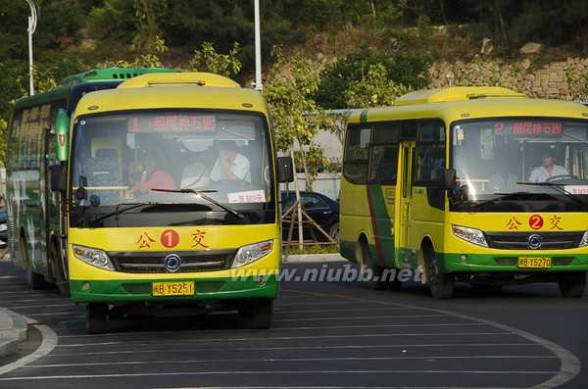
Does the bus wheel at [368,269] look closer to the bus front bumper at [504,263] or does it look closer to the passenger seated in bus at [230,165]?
the bus front bumper at [504,263]

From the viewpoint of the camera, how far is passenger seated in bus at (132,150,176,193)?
57.1 ft

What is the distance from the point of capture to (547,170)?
22562mm

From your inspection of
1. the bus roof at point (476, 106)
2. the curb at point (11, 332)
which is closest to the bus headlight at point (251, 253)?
the curb at point (11, 332)

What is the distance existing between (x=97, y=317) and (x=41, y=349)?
1.47 meters

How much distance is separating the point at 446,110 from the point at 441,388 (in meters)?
11.1

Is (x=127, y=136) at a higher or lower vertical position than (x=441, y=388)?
higher

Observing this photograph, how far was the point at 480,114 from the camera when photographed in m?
22.8

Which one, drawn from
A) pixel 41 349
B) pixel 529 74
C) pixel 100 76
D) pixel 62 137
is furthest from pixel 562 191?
pixel 529 74

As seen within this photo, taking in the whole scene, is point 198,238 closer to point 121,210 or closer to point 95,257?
point 121,210

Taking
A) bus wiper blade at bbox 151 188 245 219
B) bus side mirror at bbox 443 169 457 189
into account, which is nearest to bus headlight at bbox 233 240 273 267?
bus wiper blade at bbox 151 188 245 219

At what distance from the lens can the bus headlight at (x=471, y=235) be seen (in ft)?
72.9

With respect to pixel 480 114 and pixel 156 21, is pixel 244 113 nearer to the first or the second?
pixel 480 114

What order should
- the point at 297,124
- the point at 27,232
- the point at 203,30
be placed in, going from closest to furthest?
the point at 27,232 → the point at 297,124 → the point at 203,30

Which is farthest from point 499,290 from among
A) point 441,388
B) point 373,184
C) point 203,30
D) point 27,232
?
point 203,30
